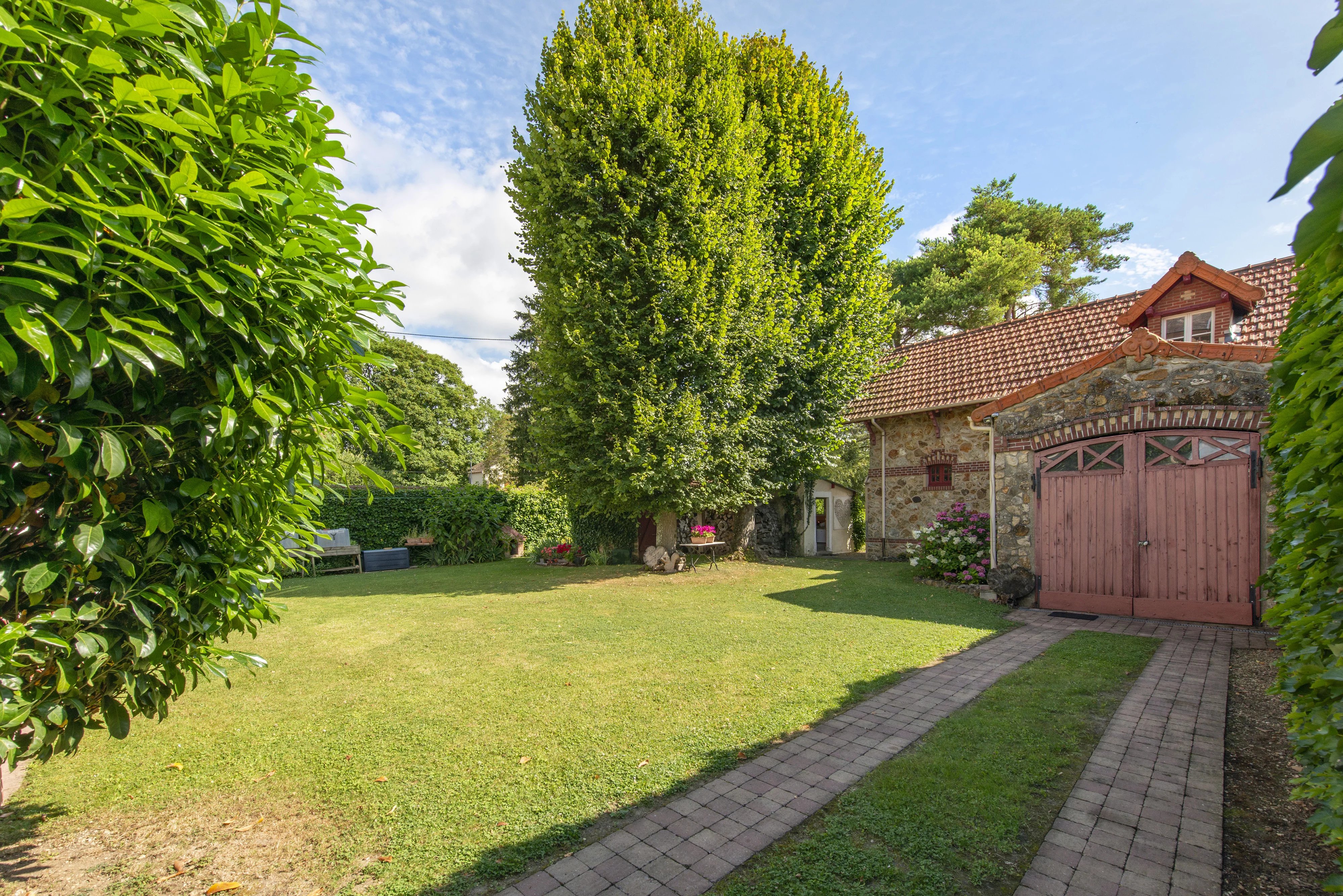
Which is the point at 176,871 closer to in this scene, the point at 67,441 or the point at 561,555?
the point at 67,441

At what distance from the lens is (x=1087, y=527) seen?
841 cm

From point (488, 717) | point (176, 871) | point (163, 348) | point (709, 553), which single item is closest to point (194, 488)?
point (163, 348)

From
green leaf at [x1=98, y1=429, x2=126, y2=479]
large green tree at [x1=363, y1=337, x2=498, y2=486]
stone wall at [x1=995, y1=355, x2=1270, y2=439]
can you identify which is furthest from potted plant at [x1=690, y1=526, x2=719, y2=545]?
large green tree at [x1=363, y1=337, x2=498, y2=486]

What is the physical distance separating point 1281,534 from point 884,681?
3073 mm

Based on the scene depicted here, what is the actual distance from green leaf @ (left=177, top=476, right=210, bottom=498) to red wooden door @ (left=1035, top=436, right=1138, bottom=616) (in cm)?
995

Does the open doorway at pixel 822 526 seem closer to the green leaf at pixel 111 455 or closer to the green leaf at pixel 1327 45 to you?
the green leaf at pixel 111 455

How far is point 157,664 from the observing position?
94.3 inches

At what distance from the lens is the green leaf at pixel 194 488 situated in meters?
2.07

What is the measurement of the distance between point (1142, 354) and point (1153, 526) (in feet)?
7.66

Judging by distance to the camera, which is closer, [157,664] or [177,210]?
[177,210]

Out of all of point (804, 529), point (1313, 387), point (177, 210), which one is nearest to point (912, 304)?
point (804, 529)

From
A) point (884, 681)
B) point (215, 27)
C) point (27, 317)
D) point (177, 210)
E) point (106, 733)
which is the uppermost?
point (215, 27)

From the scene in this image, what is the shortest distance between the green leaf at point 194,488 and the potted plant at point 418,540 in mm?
14461

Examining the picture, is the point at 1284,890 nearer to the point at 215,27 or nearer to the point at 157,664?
the point at 157,664
